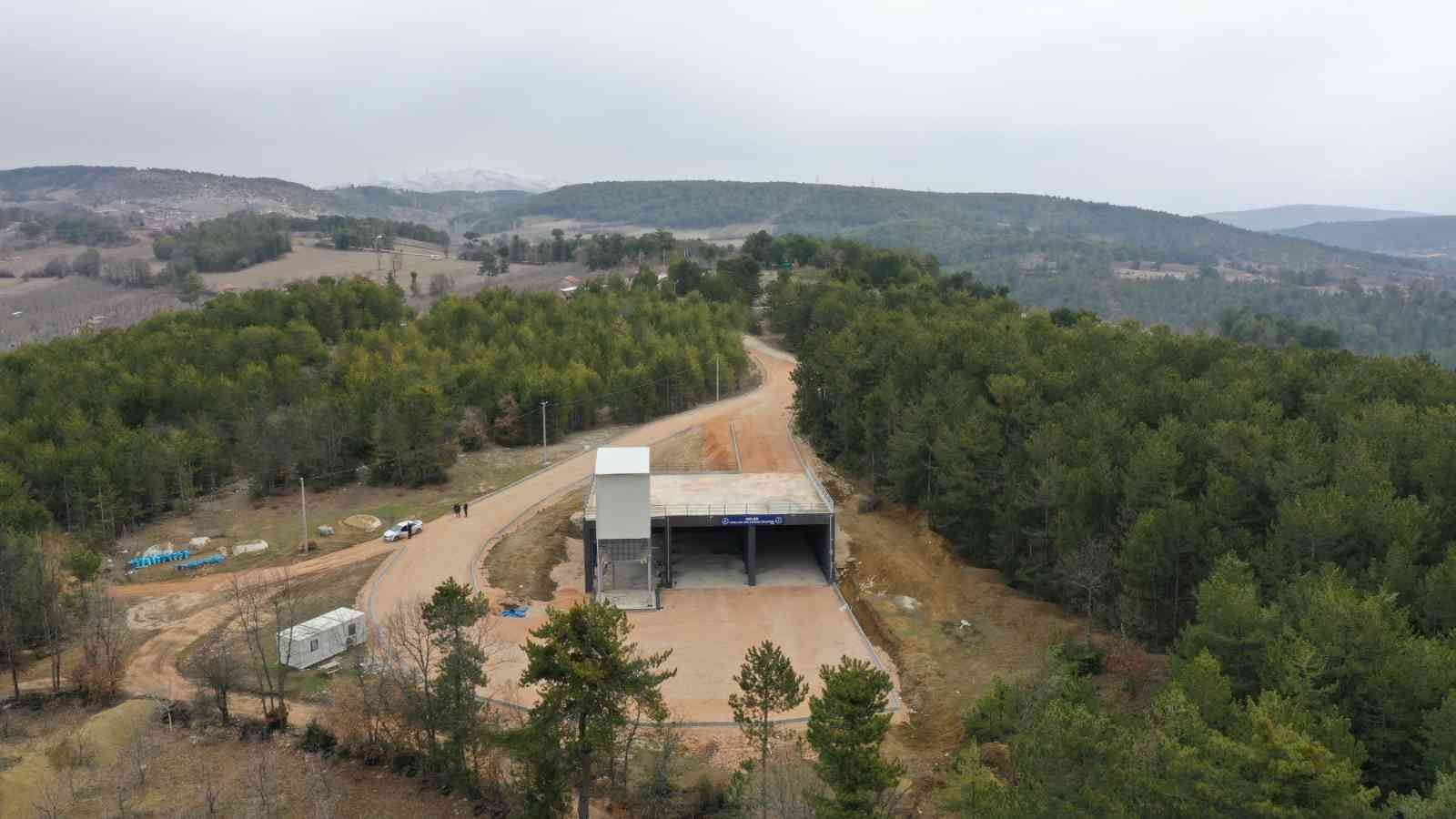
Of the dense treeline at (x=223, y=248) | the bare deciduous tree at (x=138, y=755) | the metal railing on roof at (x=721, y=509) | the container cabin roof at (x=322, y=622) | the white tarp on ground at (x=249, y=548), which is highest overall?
the dense treeline at (x=223, y=248)

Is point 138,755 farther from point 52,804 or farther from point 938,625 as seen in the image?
point 938,625

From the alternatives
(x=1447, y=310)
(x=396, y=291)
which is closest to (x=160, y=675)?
(x=396, y=291)

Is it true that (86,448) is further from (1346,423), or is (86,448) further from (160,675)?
(1346,423)

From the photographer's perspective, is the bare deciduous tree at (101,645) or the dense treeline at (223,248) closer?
the bare deciduous tree at (101,645)

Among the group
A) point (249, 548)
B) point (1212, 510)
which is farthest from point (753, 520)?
point (249, 548)

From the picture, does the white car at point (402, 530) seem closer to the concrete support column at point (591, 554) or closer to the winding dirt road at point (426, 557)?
the winding dirt road at point (426, 557)

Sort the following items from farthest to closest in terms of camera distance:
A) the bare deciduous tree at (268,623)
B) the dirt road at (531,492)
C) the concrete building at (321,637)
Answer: the dirt road at (531,492), the concrete building at (321,637), the bare deciduous tree at (268,623)

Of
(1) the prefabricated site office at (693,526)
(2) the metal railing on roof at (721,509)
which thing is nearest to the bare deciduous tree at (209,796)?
(1) the prefabricated site office at (693,526)

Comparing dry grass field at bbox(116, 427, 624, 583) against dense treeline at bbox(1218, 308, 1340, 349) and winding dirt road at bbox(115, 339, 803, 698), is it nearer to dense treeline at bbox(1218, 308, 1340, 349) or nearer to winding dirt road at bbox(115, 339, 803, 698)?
winding dirt road at bbox(115, 339, 803, 698)
